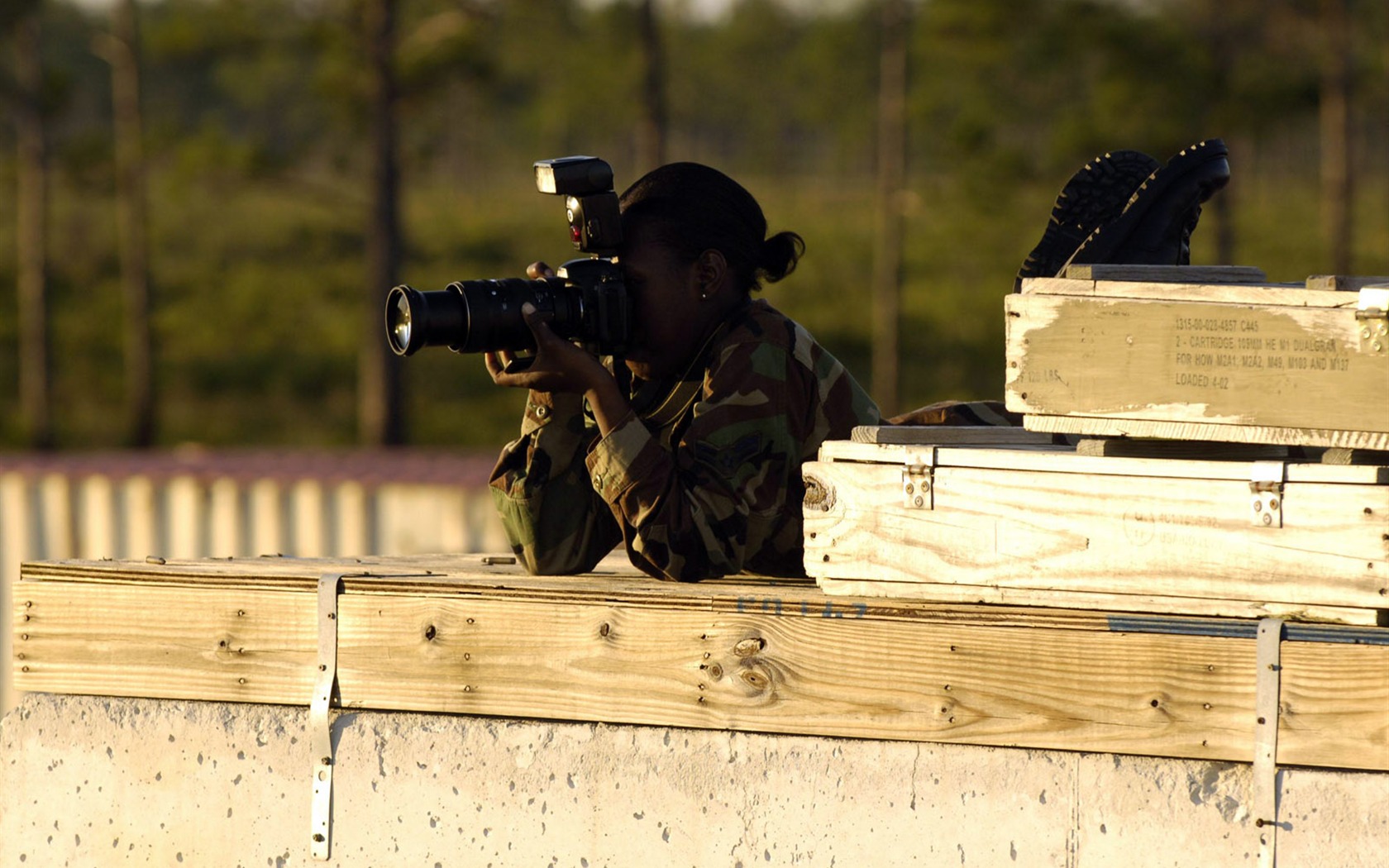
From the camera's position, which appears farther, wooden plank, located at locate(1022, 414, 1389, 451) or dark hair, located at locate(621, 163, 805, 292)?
dark hair, located at locate(621, 163, 805, 292)

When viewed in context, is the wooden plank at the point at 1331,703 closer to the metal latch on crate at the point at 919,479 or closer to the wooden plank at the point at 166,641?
the metal latch on crate at the point at 919,479

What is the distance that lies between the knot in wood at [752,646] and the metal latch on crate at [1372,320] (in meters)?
1.03

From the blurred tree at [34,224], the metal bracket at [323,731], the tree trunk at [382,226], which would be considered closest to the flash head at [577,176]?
the metal bracket at [323,731]

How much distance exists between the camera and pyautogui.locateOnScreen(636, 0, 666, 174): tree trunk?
2183 centimetres

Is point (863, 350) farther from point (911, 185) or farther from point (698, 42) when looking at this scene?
point (698, 42)

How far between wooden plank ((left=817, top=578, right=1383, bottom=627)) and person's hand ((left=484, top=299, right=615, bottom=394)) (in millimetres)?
606

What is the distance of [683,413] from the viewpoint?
381 cm

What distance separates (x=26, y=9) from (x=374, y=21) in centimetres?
577

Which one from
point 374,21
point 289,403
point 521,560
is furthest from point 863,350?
point 521,560

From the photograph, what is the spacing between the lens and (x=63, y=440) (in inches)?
1115

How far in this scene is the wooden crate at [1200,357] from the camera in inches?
113

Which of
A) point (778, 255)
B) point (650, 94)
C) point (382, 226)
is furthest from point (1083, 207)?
point (382, 226)

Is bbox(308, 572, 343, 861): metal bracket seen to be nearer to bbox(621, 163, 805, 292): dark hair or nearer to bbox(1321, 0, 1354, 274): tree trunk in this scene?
bbox(621, 163, 805, 292): dark hair

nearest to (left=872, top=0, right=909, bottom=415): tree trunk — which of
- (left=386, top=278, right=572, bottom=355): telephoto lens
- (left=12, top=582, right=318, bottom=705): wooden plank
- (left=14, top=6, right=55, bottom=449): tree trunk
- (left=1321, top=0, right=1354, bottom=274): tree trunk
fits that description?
(left=1321, top=0, right=1354, bottom=274): tree trunk
